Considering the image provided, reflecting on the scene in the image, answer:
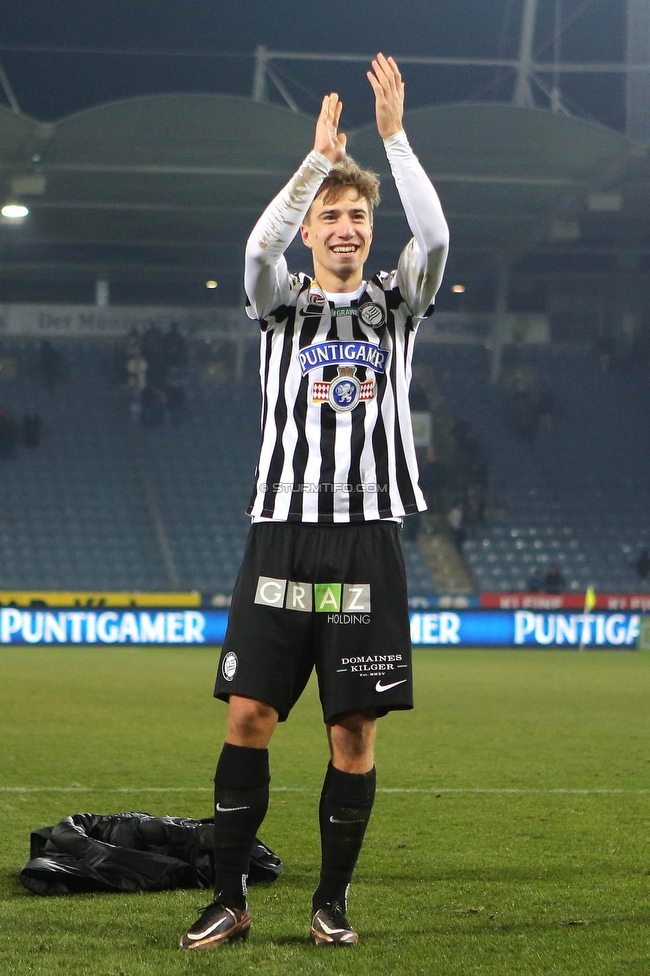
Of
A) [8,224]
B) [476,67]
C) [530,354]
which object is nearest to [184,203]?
[8,224]

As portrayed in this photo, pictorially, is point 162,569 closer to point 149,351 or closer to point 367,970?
point 149,351

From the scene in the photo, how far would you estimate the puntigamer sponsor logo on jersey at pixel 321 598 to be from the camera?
3004 millimetres

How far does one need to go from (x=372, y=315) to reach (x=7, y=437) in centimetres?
2321

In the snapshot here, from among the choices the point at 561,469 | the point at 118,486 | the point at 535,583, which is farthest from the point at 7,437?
the point at 561,469

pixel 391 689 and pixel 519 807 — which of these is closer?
pixel 391 689

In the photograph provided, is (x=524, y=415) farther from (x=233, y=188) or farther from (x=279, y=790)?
(x=279, y=790)

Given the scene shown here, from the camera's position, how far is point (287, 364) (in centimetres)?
312

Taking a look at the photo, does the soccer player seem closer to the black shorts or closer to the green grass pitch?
the black shorts

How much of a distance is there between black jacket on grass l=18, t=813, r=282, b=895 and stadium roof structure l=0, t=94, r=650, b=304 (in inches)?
636

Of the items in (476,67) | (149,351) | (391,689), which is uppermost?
(476,67)

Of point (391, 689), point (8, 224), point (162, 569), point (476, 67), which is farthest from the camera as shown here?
point (8, 224)

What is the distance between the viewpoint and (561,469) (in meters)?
26.4

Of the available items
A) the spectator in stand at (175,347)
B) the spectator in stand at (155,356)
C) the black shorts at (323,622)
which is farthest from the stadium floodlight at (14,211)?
the black shorts at (323,622)

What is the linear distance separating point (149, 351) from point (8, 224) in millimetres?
3872
